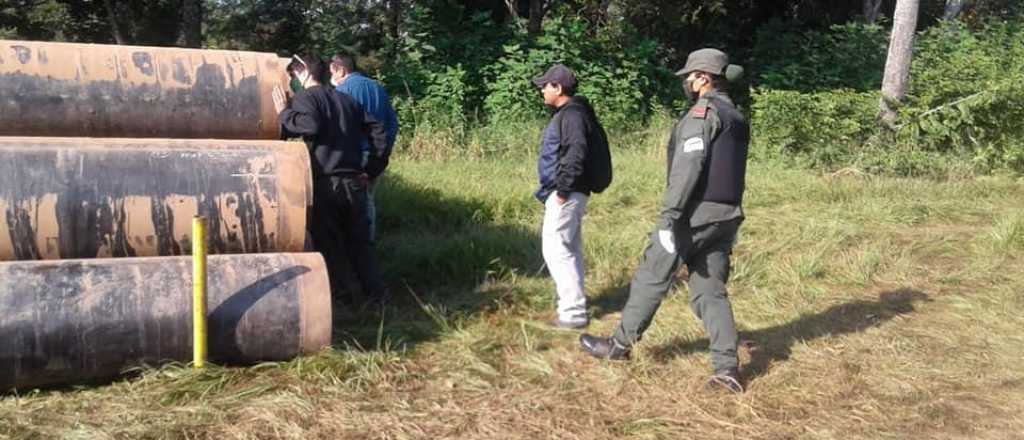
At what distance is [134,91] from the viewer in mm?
5184

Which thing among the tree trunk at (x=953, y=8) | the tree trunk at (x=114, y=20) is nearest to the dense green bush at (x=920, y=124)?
the tree trunk at (x=953, y=8)

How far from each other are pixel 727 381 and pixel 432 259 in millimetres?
2756

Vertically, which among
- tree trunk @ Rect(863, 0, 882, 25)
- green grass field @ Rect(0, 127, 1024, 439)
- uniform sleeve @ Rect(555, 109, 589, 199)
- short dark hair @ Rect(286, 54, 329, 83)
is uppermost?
tree trunk @ Rect(863, 0, 882, 25)

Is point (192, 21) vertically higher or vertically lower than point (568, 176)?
higher

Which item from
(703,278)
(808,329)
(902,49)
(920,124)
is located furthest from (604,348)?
(902,49)

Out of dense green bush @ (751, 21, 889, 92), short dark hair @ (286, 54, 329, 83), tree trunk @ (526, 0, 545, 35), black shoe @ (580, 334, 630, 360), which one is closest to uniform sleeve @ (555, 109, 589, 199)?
black shoe @ (580, 334, 630, 360)

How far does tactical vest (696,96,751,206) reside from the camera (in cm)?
407

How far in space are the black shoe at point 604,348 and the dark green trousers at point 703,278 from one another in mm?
215

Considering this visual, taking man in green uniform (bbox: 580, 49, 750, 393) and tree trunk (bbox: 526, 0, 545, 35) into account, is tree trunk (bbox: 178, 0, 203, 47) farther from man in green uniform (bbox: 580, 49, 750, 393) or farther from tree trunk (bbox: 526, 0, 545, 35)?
man in green uniform (bbox: 580, 49, 750, 393)

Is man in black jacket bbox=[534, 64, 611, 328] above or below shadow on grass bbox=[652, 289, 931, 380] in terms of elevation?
above

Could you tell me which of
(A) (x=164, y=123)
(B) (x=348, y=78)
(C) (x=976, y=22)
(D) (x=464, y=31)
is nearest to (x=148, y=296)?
(A) (x=164, y=123)

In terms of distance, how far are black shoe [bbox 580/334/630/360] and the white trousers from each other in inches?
19.7

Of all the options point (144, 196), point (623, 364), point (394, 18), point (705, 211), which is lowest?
point (623, 364)

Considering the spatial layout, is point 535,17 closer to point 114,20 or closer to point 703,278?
point 114,20
